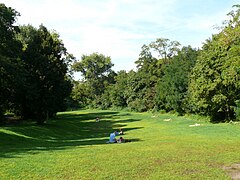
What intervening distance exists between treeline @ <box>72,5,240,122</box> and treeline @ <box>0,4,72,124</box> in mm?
17154

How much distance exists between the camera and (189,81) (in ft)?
148

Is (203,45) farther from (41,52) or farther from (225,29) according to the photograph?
(41,52)

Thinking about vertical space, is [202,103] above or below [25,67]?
below

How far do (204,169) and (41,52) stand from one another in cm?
2800

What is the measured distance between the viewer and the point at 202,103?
35438 millimetres

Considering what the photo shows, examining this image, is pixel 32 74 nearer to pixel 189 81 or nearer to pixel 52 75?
pixel 52 75

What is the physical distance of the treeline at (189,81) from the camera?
3184cm

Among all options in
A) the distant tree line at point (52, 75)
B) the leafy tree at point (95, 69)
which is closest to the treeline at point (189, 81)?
the distant tree line at point (52, 75)

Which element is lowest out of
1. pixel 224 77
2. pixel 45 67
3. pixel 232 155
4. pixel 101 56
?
pixel 232 155

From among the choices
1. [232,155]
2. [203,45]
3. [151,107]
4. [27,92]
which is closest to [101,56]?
[151,107]

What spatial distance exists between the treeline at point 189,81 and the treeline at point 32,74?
17154 mm

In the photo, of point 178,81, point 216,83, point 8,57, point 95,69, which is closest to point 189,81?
point 178,81

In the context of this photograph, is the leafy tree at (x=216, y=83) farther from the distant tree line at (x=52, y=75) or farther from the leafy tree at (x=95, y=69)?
the leafy tree at (x=95, y=69)

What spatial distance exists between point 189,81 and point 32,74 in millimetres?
23029
